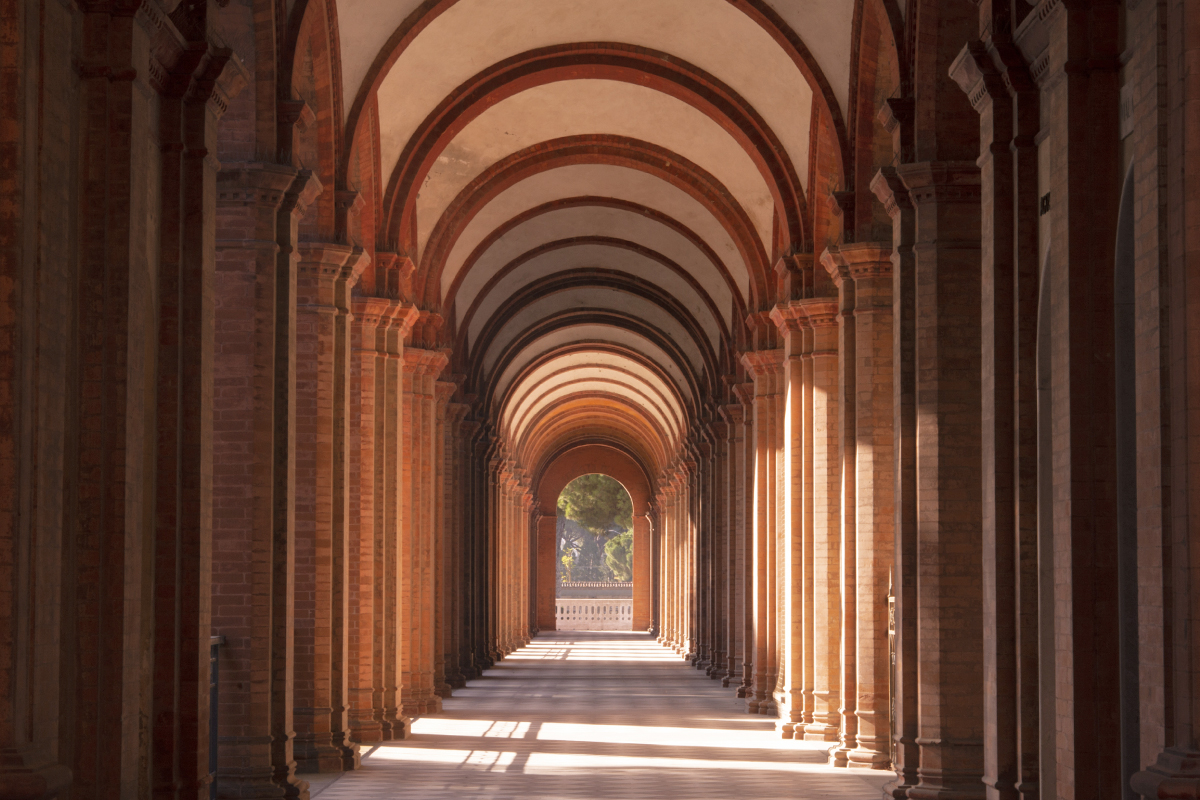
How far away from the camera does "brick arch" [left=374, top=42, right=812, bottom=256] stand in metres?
17.8

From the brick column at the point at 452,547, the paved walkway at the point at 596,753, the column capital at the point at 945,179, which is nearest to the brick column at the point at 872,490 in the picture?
the paved walkway at the point at 596,753

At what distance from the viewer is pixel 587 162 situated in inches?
880

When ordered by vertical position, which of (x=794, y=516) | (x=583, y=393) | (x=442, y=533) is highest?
(x=583, y=393)

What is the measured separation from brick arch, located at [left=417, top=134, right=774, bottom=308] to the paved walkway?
21.4 feet

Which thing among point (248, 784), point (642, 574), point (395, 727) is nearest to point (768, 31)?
point (395, 727)

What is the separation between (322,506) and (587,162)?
32.6 ft

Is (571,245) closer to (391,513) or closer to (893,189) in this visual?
(391,513)

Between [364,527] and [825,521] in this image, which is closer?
[364,527]

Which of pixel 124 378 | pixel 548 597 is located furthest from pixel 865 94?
pixel 548 597

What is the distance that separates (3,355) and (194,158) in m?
2.98

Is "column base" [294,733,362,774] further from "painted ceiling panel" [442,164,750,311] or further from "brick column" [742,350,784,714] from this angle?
"painted ceiling panel" [442,164,750,311]

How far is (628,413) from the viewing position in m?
52.9

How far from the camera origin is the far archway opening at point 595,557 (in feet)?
227

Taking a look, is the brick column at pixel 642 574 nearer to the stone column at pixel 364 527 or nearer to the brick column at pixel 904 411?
the stone column at pixel 364 527
